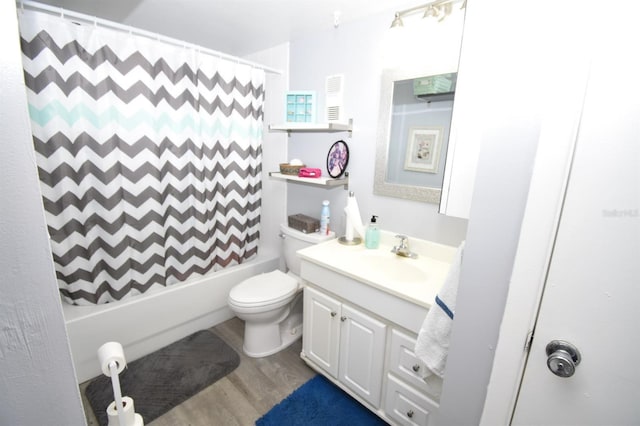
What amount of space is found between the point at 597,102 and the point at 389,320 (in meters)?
1.02

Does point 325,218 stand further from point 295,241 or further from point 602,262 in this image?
point 602,262

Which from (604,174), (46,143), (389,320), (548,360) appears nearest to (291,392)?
(389,320)

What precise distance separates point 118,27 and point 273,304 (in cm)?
172

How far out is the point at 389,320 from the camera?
49.5 inches

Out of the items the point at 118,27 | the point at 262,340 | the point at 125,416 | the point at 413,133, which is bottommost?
the point at 262,340

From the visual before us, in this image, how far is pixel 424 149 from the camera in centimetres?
155

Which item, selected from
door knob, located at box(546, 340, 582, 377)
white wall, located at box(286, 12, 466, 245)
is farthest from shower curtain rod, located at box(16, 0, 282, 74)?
door knob, located at box(546, 340, 582, 377)

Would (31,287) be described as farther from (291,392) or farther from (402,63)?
(402,63)

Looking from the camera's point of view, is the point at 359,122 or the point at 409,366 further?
the point at 359,122

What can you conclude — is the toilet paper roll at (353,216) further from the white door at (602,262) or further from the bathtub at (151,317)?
the white door at (602,262)

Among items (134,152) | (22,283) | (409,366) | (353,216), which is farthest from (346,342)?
(134,152)

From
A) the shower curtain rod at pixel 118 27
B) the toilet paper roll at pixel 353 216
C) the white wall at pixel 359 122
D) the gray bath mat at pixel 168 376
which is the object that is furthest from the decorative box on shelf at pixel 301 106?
the gray bath mat at pixel 168 376

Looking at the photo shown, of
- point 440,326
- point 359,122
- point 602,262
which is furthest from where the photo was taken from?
point 359,122

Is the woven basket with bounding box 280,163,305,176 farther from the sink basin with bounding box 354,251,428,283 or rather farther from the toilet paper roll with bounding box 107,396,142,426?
the toilet paper roll with bounding box 107,396,142,426
